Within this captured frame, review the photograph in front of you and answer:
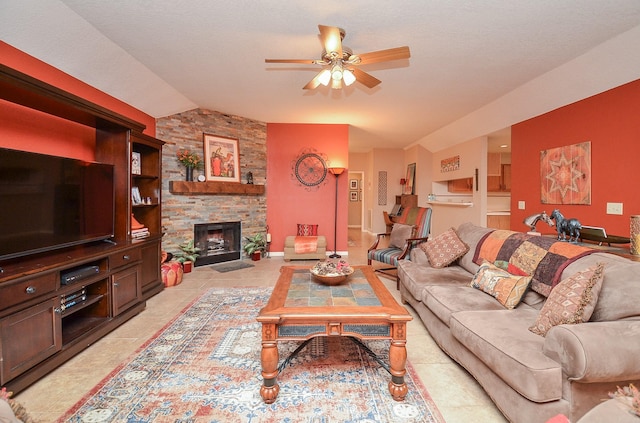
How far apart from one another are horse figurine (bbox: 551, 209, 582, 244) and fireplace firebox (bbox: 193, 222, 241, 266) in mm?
4831

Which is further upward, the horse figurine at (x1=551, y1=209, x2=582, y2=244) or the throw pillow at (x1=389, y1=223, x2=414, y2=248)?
the horse figurine at (x1=551, y1=209, x2=582, y2=244)

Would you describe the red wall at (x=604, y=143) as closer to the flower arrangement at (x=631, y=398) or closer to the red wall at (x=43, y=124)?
the flower arrangement at (x=631, y=398)

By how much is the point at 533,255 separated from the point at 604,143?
6.25 ft

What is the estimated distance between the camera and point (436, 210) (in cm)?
729

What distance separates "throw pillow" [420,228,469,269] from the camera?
3.04 metres

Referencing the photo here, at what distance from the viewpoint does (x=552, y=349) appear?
137 cm

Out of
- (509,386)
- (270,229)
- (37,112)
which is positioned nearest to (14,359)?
(37,112)

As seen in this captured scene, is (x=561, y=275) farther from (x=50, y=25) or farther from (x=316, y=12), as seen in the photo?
(x=50, y=25)

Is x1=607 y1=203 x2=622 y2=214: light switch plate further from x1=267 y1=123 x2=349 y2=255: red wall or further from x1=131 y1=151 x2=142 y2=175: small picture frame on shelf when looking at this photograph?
x1=131 y1=151 x2=142 y2=175: small picture frame on shelf

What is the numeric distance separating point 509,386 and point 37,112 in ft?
13.1

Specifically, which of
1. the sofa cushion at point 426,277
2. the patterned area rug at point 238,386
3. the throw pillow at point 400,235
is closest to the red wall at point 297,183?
the throw pillow at point 400,235

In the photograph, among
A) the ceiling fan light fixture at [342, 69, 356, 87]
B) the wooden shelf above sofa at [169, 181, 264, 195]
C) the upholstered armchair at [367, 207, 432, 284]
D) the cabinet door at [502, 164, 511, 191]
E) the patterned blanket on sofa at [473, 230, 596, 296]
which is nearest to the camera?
the patterned blanket on sofa at [473, 230, 596, 296]

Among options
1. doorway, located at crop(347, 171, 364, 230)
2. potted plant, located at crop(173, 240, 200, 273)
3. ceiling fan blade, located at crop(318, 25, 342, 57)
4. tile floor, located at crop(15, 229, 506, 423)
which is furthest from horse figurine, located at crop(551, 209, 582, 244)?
doorway, located at crop(347, 171, 364, 230)

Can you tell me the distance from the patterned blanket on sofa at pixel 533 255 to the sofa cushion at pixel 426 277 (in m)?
0.25
